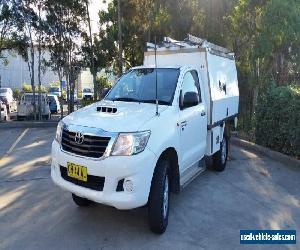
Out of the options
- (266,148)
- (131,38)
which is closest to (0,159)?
(266,148)

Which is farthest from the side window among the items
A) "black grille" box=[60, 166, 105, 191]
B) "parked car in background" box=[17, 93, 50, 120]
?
"parked car in background" box=[17, 93, 50, 120]

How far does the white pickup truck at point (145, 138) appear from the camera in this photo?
14.7ft

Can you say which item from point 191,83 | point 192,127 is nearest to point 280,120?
point 191,83

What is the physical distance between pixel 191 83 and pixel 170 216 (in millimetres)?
2154

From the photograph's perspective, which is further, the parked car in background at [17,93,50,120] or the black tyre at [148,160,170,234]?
the parked car in background at [17,93,50,120]

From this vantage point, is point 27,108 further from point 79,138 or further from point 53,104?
point 79,138

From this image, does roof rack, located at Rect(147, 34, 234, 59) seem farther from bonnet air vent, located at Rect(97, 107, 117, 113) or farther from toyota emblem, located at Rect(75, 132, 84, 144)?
toyota emblem, located at Rect(75, 132, 84, 144)

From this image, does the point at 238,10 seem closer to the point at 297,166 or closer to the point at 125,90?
the point at 297,166

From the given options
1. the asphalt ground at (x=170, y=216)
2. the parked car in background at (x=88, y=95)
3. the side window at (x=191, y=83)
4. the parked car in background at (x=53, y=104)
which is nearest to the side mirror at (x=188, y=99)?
the side window at (x=191, y=83)

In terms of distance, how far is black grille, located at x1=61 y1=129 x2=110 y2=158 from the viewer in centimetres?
455

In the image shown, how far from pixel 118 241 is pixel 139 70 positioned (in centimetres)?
299

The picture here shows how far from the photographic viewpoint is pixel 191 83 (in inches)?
251

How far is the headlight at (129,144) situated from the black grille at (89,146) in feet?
0.45

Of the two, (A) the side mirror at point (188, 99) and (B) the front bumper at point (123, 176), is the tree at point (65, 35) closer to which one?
(A) the side mirror at point (188, 99)
